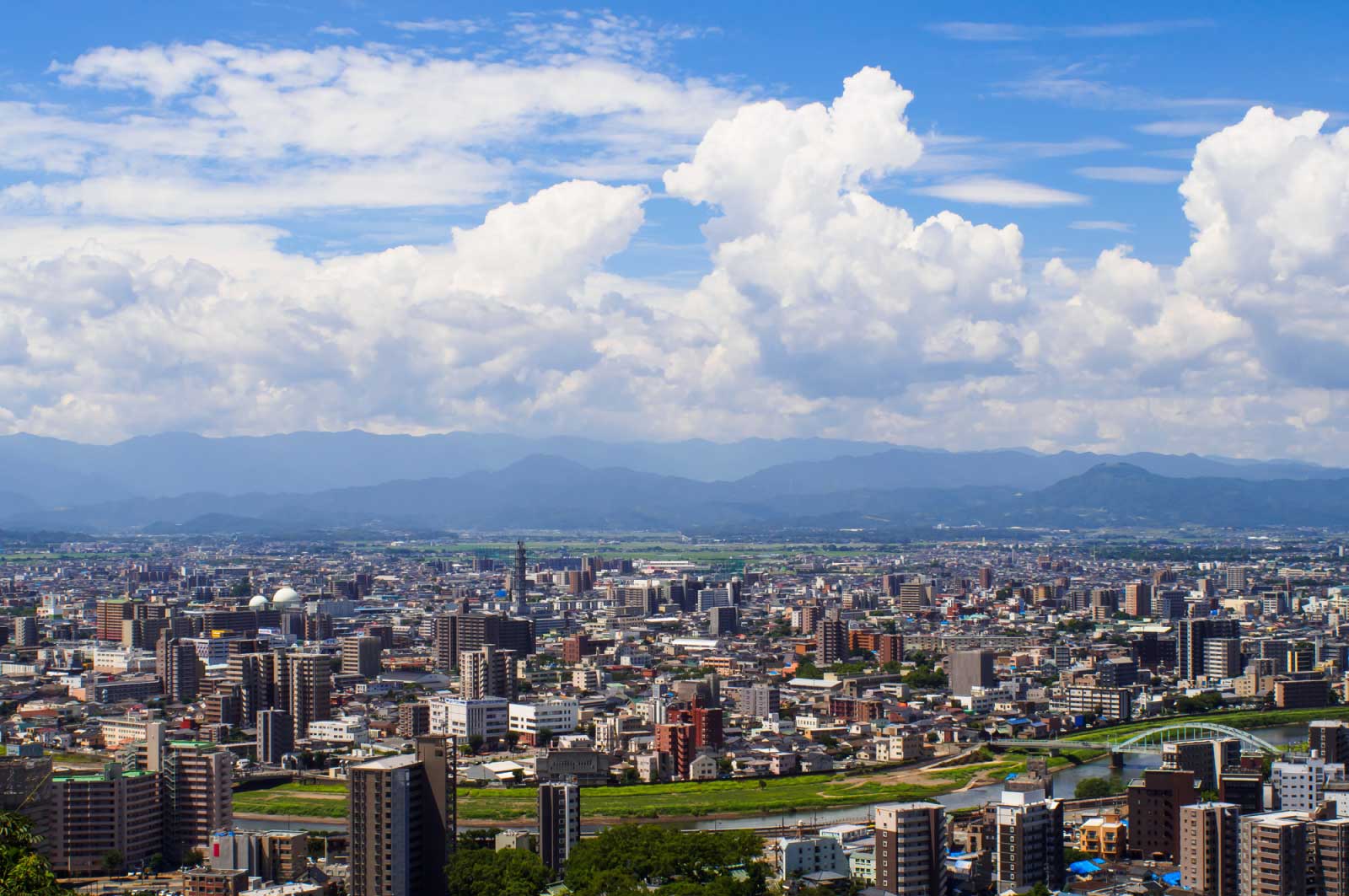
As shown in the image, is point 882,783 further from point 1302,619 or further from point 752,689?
point 1302,619

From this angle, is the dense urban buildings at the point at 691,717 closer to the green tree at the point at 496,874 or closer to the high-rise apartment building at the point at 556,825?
the high-rise apartment building at the point at 556,825

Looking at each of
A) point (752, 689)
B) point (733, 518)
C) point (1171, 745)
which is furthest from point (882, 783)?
point (733, 518)

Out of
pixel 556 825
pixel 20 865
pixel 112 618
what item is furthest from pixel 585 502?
pixel 20 865

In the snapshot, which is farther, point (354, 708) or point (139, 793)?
point (354, 708)

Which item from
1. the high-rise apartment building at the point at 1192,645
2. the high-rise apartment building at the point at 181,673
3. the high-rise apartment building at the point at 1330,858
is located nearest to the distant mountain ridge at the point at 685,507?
the high-rise apartment building at the point at 181,673

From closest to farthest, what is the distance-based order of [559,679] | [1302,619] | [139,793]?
1. [139,793]
2. [559,679]
3. [1302,619]

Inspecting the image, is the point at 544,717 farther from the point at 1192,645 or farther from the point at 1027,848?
the point at 1192,645

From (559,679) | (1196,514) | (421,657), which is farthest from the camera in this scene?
(1196,514)
